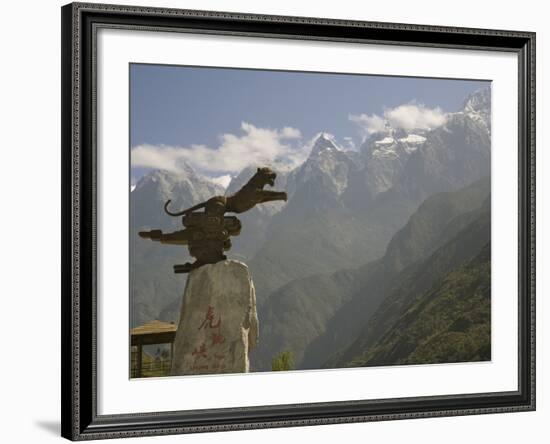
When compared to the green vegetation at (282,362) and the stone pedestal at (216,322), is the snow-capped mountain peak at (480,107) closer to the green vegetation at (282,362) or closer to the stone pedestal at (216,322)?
the stone pedestal at (216,322)

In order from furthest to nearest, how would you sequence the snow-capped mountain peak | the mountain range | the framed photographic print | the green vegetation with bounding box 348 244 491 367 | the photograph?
the snow-capped mountain peak → the green vegetation with bounding box 348 244 491 367 → the mountain range → the photograph → the framed photographic print

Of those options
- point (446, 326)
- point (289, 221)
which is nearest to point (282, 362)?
point (289, 221)

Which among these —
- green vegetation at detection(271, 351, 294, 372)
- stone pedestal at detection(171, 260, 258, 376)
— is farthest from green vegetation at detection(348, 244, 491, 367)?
stone pedestal at detection(171, 260, 258, 376)

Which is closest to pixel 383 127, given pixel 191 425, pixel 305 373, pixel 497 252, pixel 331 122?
pixel 331 122

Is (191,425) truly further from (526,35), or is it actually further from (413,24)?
(526,35)

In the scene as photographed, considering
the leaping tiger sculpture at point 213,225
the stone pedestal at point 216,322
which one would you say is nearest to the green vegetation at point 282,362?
the stone pedestal at point 216,322

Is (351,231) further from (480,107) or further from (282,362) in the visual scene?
(480,107)

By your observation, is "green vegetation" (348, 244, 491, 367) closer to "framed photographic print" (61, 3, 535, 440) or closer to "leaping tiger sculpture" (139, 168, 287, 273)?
"framed photographic print" (61, 3, 535, 440)
